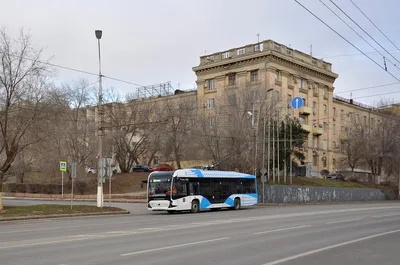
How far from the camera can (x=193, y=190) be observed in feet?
103

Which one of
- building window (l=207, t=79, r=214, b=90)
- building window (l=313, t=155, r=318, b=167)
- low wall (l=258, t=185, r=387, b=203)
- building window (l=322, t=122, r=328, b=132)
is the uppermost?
building window (l=207, t=79, r=214, b=90)

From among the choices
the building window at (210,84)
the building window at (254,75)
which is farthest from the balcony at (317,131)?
the building window at (210,84)

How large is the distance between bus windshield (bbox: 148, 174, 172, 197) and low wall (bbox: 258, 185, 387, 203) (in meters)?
18.7

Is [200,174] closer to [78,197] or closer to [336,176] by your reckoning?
[78,197]

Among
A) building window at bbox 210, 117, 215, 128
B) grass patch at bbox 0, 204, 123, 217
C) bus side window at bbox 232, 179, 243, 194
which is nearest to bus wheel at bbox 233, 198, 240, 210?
bus side window at bbox 232, 179, 243, 194

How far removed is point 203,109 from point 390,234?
43.4m

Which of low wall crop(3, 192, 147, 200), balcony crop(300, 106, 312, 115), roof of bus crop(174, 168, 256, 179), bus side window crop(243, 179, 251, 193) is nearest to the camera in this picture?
roof of bus crop(174, 168, 256, 179)

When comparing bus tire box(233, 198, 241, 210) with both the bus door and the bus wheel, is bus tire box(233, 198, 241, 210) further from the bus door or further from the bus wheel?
the bus door

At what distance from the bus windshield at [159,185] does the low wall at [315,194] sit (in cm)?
1868

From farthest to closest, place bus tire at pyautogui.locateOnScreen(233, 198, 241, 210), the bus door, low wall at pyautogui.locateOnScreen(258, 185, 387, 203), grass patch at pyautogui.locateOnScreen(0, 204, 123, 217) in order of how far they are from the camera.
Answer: low wall at pyautogui.locateOnScreen(258, 185, 387, 203), bus tire at pyautogui.locateOnScreen(233, 198, 241, 210), the bus door, grass patch at pyautogui.locateOnScreen(0, 204, 123, 217)

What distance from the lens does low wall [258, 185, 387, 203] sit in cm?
4765

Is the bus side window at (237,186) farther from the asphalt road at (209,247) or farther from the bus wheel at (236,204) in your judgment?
the asphalt road at (209,247)

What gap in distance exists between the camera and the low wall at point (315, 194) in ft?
156

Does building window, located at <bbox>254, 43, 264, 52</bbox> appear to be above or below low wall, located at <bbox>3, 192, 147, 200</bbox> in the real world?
above
